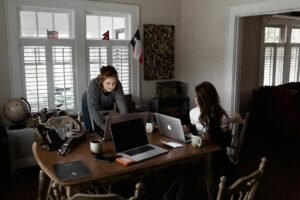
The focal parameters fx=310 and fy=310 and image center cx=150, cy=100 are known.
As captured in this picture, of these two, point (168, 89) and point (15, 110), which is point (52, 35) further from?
point (168, 89)

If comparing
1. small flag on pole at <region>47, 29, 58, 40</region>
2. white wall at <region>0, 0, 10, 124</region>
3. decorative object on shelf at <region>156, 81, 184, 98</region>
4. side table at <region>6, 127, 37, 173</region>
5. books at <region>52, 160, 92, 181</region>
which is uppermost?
small flag on pole at <region>47, 29, 58, 40</region>

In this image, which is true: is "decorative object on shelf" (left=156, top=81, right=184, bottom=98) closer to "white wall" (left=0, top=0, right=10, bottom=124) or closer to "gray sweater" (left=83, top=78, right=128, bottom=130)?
"gray sweater" (left=83, top=78, right=128, bottom=130)

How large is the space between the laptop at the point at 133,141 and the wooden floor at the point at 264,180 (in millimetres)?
955

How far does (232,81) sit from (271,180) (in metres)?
1.56

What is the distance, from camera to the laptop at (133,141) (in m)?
2.55

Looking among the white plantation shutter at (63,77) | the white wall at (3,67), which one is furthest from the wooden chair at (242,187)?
the white wall at (3,67)

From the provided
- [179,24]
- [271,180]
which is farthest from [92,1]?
[271,180]

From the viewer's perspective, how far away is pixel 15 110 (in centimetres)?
403

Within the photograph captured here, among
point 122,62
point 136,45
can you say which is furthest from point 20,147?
point 136,45

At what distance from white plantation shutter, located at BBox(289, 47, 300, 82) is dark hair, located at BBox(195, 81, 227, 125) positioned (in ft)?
19.0

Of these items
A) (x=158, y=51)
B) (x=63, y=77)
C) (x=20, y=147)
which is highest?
(x=158, y=51)

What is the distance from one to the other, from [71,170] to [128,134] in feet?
2.07

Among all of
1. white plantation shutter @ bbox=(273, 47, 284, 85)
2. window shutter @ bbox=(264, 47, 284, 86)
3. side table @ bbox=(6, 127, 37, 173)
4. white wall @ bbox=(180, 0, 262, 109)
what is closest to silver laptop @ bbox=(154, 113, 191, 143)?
side table @ bbox=(6, 127, 37, 173)

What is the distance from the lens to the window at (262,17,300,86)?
23.4ft
